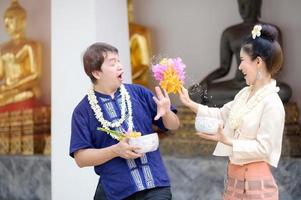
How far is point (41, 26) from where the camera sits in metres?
7.06

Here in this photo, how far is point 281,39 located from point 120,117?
123 inches

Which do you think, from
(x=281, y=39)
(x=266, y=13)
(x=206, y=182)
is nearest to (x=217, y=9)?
(x=266, y=13)

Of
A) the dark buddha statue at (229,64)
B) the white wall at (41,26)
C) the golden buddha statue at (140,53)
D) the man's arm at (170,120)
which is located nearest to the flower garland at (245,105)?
the man's arm at (170,120)

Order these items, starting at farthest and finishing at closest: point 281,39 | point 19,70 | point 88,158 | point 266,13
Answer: point 19,70 < point 266,13 < point 281,39 < point 88,158

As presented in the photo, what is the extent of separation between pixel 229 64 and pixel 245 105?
10.4 feet

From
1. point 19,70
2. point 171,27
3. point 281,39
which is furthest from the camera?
point 19,70

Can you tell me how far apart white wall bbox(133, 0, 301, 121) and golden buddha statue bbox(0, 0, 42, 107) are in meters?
1.38

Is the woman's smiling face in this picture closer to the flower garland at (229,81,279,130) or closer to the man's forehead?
the flower garland at (229,81,279,130)

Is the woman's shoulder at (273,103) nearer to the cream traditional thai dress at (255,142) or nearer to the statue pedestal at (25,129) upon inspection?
the cream traditional thai dress at (255,142)

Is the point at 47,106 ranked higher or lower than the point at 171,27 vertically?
lower

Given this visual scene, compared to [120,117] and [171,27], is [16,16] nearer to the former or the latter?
[171,27]

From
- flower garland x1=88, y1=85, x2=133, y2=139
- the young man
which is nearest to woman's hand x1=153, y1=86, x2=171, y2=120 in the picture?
the young man

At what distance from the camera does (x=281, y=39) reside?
5.13m

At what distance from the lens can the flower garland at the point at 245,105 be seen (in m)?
2.34
